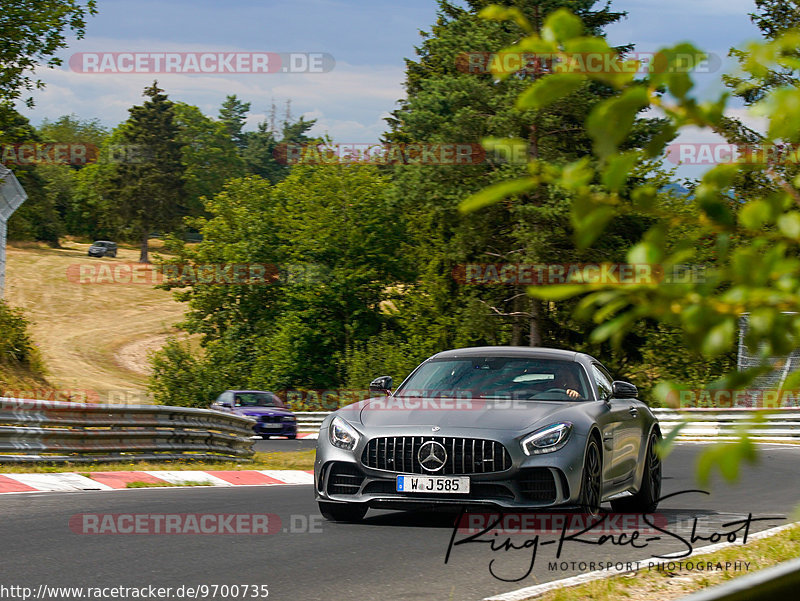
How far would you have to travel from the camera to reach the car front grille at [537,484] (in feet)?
25.6

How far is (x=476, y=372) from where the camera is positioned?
9.41 m

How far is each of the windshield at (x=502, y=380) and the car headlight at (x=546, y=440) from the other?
97 centimetres

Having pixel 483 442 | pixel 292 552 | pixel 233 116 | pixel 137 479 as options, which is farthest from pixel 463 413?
pixel 233 116

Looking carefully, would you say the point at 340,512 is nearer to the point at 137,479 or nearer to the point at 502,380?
the point at 502,380

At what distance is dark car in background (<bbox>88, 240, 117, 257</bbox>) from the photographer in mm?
104500

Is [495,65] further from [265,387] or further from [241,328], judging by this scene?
[241,328]

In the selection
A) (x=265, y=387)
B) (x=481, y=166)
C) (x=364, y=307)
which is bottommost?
(x=265, y=387)

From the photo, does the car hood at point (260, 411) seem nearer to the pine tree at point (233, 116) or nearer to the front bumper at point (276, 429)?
the front bumper at point (276, 429)

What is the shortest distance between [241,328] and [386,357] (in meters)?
15.1

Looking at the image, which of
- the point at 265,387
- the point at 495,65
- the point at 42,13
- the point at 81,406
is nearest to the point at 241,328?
the point at 265,387

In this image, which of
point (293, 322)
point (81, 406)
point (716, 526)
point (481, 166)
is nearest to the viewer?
point (716, 526)
